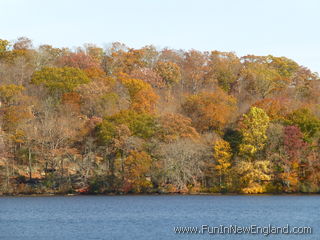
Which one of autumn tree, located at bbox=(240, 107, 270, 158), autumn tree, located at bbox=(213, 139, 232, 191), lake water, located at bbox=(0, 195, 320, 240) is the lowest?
lake water, located at bbox=(0, 195, 320, 240)

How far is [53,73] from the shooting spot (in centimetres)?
9569

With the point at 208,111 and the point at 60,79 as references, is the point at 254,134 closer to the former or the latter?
the point at 208,111

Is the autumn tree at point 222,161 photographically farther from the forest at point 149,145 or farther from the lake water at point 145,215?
the lake water at point 145,215

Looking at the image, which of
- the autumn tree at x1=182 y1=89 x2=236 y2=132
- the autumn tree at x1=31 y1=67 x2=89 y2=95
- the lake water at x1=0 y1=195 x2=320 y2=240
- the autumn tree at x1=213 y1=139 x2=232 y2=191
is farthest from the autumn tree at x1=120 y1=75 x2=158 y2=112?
the lake water at x1=0 y1=195 x2=320 y2=240

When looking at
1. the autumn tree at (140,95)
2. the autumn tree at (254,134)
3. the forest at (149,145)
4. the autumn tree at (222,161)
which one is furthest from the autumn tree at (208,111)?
the autumn tree at (254,134)

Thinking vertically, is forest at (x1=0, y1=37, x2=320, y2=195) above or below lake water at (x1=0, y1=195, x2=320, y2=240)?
above

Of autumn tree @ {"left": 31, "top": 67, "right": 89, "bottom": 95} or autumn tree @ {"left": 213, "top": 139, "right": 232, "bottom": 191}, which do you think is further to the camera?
autumn tree @ {"left": 31, "top": 67, "right": 89, "bottom": 95}

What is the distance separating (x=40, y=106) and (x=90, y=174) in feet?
59.1

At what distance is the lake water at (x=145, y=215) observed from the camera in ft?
125

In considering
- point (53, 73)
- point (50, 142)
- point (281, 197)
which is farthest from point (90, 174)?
point (53, 73)

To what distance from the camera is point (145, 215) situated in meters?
48.2

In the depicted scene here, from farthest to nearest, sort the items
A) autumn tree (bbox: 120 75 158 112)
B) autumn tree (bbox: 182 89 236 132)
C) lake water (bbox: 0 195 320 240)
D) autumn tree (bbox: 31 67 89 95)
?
autumn tree (bbox: 31 67 89 95)
autumn tree (bbox: 120 75 158 112)
autumn tree (bbox: 182 89 236 132)
lake water (bbox: 0 195 320 240)

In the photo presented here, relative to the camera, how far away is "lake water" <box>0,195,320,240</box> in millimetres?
38031

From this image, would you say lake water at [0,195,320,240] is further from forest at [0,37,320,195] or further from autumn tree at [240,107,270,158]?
autumn tree at [240,107,270,158]
